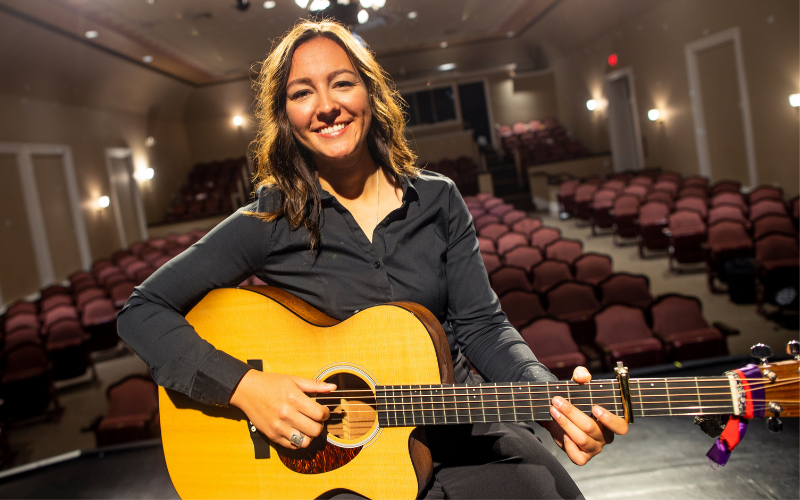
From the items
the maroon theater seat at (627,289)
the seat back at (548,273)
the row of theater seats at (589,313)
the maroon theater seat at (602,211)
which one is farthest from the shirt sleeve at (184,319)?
the maroon theater seat at (602,211)

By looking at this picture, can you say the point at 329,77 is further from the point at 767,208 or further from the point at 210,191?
the point at 210,191

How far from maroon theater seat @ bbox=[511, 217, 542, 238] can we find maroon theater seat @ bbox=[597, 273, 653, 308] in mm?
2550

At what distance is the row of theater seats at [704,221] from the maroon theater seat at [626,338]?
167cm

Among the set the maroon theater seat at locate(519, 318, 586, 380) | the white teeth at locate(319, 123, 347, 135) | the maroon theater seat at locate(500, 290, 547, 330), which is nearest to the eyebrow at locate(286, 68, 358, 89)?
the white teeth at locate(319, 123, 347, 135)

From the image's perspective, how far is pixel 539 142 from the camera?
1020 cm

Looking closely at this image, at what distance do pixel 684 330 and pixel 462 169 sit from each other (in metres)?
5.99

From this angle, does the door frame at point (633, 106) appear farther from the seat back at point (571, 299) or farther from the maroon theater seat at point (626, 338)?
the maroon theater seat at point (626, 338)

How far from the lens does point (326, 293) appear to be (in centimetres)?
123

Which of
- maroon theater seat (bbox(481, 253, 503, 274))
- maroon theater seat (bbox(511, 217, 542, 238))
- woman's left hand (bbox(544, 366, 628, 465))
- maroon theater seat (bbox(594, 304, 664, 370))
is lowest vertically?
maroon theater seat (bbox(594, 304, 664, 370))

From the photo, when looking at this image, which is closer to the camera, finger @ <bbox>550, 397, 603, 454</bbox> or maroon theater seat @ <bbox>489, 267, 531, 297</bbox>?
finger @ <bbox>550, 397, 603, 454</bbox>

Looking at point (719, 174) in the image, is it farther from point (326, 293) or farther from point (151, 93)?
point (151, 93)

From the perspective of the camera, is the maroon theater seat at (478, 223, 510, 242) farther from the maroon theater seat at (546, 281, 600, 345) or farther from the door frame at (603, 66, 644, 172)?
the door frame at (603, 66, 644, 172)

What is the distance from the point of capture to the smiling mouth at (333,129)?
46.7 inches

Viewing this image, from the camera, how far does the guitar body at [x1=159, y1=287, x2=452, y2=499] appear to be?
1.10 metres
